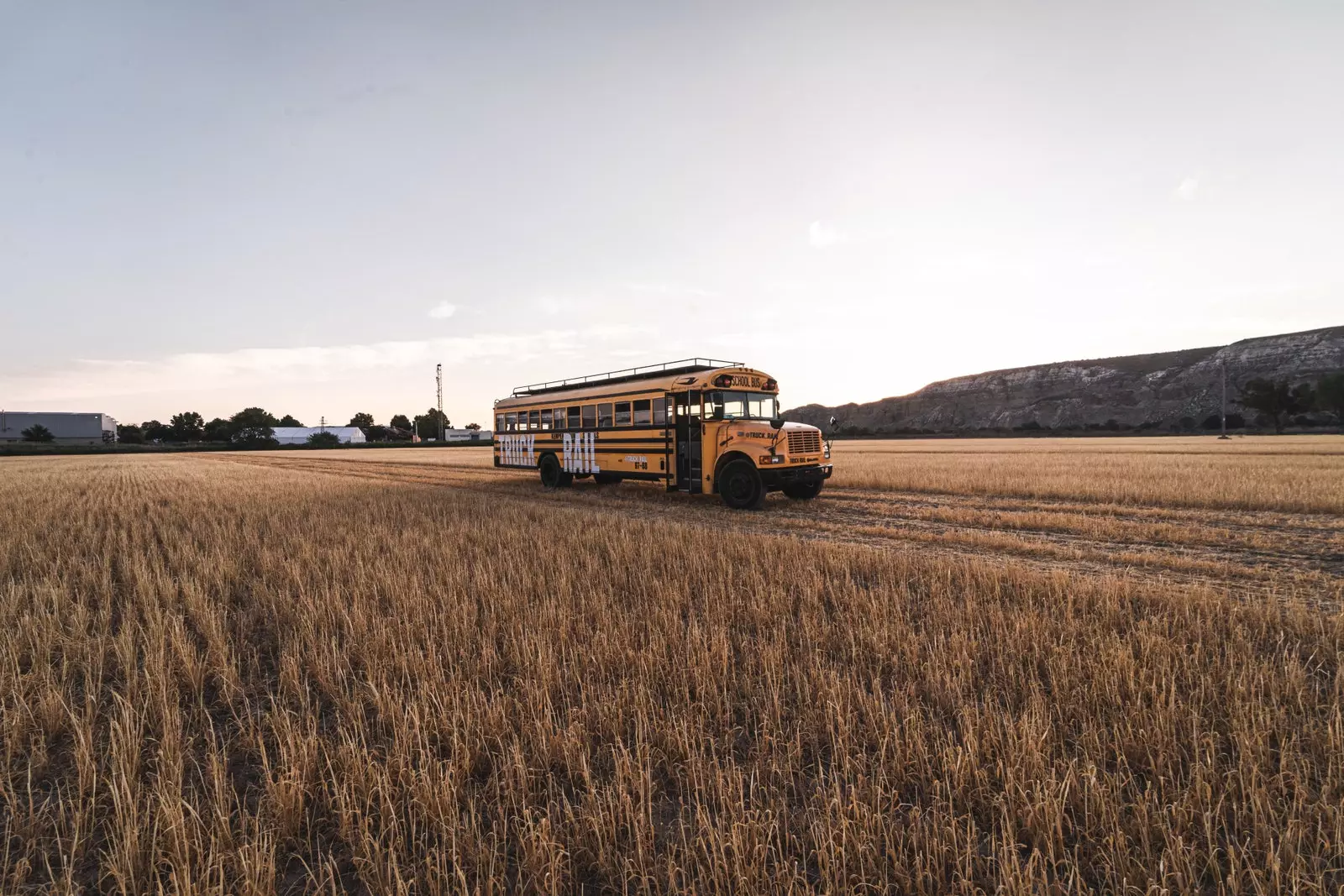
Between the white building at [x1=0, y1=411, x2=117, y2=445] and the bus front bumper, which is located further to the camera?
the white building at [x1=0, y1=411, x2=117, y2=445]

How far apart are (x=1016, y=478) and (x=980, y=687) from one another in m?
17.1

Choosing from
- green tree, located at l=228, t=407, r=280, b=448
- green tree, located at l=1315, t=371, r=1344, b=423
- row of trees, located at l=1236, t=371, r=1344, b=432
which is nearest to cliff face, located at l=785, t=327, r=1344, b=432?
row of trees, located at l=1236, t=371, r=1344, b=432

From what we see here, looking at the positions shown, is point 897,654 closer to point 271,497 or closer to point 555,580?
point 555,580

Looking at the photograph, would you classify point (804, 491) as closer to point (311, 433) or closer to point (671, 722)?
point (671, 722)

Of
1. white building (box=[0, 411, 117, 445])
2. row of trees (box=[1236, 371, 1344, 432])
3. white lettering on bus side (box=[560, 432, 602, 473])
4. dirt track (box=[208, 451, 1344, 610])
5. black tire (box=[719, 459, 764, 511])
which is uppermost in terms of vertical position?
white building (box=[0, 411, 117, 445])

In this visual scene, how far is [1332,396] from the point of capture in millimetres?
75062

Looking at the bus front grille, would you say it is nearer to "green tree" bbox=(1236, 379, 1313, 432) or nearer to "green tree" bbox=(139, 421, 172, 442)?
"green tree" bbox=(1236, 379, 1313, 432)

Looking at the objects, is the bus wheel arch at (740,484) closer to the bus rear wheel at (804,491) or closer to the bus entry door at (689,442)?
the bus entry door at (689,442)

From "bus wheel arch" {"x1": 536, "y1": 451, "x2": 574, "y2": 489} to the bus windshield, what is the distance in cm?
626

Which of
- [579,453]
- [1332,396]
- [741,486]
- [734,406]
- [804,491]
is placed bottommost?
[804,491]

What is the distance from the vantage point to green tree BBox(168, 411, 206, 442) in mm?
111731

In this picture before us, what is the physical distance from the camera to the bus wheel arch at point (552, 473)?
18.2 m

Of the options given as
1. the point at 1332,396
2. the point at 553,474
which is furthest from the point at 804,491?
the point at 1332,396

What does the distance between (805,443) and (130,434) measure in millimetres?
162155
